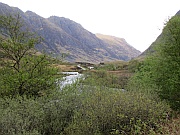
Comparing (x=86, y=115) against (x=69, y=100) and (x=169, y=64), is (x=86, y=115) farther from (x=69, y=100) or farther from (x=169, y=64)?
(x=169, y=64)

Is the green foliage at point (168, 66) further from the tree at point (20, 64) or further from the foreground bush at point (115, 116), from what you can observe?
the tree at point (20, 64)

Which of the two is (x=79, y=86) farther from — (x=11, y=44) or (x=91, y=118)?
(x=11, y=44)

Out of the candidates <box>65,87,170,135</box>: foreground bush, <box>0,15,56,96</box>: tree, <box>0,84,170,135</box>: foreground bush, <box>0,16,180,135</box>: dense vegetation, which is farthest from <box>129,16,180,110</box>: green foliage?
<box>0,15,56,96</box>: tree

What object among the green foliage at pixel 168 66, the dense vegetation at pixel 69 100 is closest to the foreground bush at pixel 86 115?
the dense vegetation at pixel 69 100

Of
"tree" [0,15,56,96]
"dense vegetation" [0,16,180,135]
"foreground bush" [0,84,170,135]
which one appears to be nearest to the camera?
"foreground bush" [0,84,170,135]

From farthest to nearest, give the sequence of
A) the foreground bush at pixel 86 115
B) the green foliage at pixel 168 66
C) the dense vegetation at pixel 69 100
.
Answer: the green foliage at pixel 168 66 < the dense vegetation at pixel 69 100 < the foreground bush at pixel 86 115

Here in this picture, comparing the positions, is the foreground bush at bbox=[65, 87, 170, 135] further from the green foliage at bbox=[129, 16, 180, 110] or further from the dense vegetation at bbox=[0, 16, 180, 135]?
the green foliage at bbox=[129, 16, 180, 110]

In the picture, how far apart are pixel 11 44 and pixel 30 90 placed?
324cm

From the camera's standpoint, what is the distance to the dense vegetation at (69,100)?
8117 mm

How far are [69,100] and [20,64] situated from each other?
646 cm

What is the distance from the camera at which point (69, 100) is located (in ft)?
34.9

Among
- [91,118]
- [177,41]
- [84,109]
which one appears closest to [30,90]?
[84,109]

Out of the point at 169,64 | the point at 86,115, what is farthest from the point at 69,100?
the point at 169,64

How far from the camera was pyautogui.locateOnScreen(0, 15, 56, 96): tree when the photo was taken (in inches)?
555
